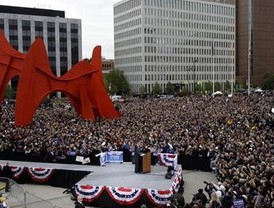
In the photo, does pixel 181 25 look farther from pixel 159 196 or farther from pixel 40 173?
pixel 159 196

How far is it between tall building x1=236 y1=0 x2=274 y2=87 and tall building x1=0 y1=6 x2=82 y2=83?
7283 cm

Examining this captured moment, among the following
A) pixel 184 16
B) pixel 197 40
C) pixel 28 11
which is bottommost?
pixel 197 40

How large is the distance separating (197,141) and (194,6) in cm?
11223

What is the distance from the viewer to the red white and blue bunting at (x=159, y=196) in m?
15.8

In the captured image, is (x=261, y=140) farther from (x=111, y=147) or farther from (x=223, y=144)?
(x=111, y=147)

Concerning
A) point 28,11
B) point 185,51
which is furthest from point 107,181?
point 185,51

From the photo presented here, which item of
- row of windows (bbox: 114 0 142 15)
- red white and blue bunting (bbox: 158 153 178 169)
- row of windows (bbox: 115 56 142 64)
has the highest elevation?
row of windows (bbox: 114 0 142 15)

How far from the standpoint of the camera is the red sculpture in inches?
1200

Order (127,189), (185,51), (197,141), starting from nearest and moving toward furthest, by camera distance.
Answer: (127,189), (197,141), (185,51)

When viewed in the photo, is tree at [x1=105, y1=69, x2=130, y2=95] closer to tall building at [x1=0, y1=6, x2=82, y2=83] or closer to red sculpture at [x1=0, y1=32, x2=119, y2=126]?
tall building at [x1=0, y1=6, x2=82, y2=83]

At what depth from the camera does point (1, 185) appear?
1795 cm

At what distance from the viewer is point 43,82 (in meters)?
32.4

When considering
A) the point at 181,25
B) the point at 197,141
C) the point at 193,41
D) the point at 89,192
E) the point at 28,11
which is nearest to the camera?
the point at 89,192

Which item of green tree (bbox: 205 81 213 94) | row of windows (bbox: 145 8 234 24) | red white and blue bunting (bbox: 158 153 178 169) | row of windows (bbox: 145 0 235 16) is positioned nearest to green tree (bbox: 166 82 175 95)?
green tree (bbox: 205 81 213 94)
